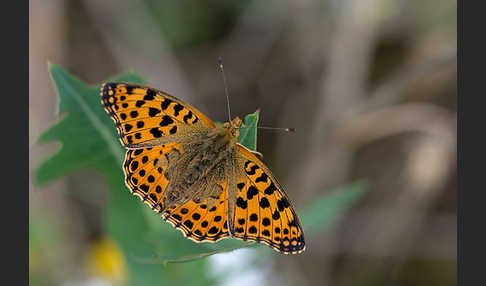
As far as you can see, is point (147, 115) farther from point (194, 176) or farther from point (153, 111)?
point (194, 176)

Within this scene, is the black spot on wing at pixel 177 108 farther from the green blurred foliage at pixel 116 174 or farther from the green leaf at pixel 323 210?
the green leaf at pixel 323 210

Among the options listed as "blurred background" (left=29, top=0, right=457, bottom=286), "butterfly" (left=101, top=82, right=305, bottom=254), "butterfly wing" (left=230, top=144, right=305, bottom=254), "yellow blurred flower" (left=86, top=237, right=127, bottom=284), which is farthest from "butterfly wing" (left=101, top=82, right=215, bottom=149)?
"blurred background" (left=29, top=0, right=457, bottom=286)

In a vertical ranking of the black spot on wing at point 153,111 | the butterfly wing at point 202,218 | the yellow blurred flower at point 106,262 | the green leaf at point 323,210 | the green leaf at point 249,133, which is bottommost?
the yellow blurred flower at point 106,262

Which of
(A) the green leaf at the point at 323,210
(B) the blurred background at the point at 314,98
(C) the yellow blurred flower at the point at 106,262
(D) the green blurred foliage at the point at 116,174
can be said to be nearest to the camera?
(D) the green blurred foliage at the point at 116,174

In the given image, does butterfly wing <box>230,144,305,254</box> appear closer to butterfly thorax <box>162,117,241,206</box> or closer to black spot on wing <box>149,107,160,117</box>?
butterfly thorax <box>162,117,241,206</box>

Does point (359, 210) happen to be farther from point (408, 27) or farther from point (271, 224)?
point (271, 224)

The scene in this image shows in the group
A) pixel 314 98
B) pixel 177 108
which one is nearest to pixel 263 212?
pixel 177 108

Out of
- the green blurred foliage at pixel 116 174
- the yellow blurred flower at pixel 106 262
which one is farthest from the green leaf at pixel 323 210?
the yellow blurred flower at pixel 106 262
